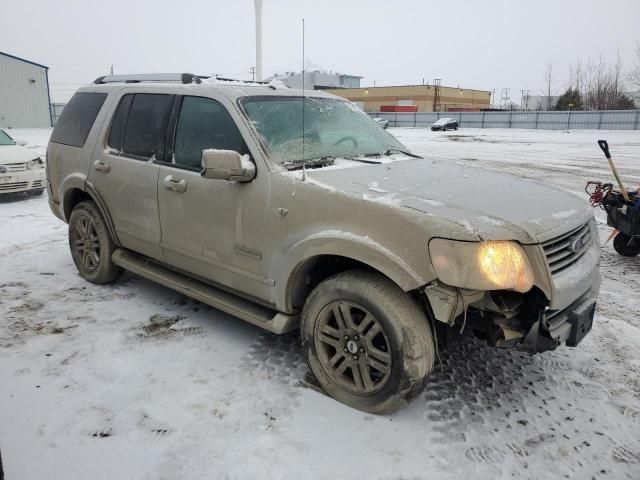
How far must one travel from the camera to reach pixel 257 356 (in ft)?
11.9

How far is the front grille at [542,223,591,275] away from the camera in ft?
8.88

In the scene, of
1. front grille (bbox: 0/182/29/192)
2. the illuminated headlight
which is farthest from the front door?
front grille (bbox: 0/182/29/192)

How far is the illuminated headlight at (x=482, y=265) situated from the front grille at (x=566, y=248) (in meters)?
0.22

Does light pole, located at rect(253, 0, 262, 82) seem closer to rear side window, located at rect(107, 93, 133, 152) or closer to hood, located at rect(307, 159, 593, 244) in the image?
rear side window, located at rect(107, 93, 133, 152)

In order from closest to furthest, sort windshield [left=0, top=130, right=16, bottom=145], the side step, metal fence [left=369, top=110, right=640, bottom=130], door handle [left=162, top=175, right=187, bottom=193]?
1. the side step
2. door handle [left=162, top=175, right=187, bottom=193]
3. windshield [left=0, top=130, right=16, bottom=145]
4. metal fence [left=369, top=110, right=640, bottom=130]

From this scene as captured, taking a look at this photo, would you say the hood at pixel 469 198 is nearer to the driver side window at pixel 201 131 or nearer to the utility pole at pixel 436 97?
the driver side window at pixel 201 131

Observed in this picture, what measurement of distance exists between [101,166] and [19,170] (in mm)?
6472

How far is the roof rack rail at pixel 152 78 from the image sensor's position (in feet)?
13.8

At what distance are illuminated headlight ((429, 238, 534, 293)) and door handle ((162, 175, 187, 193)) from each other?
2.03 m

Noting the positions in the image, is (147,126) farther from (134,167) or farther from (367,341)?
(367,341)

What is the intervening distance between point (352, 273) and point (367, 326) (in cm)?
32

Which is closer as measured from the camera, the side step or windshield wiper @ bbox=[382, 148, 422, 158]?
the side step

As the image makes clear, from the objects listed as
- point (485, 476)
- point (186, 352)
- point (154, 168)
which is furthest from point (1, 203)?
point (485, 476)

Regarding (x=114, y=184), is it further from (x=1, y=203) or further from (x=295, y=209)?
(x=1, y=203)
